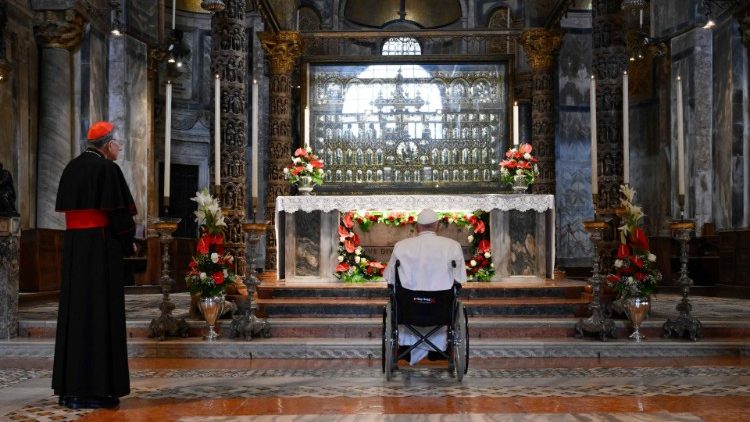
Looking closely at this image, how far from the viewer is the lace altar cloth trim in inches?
526

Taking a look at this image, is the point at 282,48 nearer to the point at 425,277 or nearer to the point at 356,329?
the point at 356,329

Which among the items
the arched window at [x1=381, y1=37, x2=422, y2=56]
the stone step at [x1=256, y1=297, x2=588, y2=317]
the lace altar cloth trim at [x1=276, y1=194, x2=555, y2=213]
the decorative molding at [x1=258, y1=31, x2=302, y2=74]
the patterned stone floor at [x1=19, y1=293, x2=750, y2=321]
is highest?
the arched window at [x1=381, y1=37, x2=422, y2=56]

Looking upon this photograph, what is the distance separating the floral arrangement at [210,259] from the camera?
10.3 m

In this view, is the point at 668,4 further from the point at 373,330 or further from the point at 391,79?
the point at 373,330

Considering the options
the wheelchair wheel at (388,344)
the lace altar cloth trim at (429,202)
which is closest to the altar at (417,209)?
the lace altar cloth trim at (429,202)

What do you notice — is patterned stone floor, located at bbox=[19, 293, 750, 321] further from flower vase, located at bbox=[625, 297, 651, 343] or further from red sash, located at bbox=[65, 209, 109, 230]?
red sash, located at bbox=[65, 209, 109, 230]

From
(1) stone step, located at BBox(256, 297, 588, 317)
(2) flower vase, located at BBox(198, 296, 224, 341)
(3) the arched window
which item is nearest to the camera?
(2) flower vase, located at BBox(198, 296, 224, 341)

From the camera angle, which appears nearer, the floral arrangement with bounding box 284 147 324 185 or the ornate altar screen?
the floral arrangement with bounding box 284 147 324 185

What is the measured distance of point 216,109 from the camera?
11.3 m

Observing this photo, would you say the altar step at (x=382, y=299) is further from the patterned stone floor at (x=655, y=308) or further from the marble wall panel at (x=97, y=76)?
the marble wall panel at (x=97, y=76)

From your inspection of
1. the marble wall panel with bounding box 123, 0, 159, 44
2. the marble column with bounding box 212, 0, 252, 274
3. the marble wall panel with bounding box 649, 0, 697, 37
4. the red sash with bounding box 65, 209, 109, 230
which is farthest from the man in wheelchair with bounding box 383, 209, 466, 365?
the marble wall panel with bounding box 649, 0, 697, 37

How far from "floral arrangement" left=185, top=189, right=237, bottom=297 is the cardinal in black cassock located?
331 centimetres

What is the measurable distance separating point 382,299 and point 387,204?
217 centimetres

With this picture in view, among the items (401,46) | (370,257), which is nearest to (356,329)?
(370,257)
